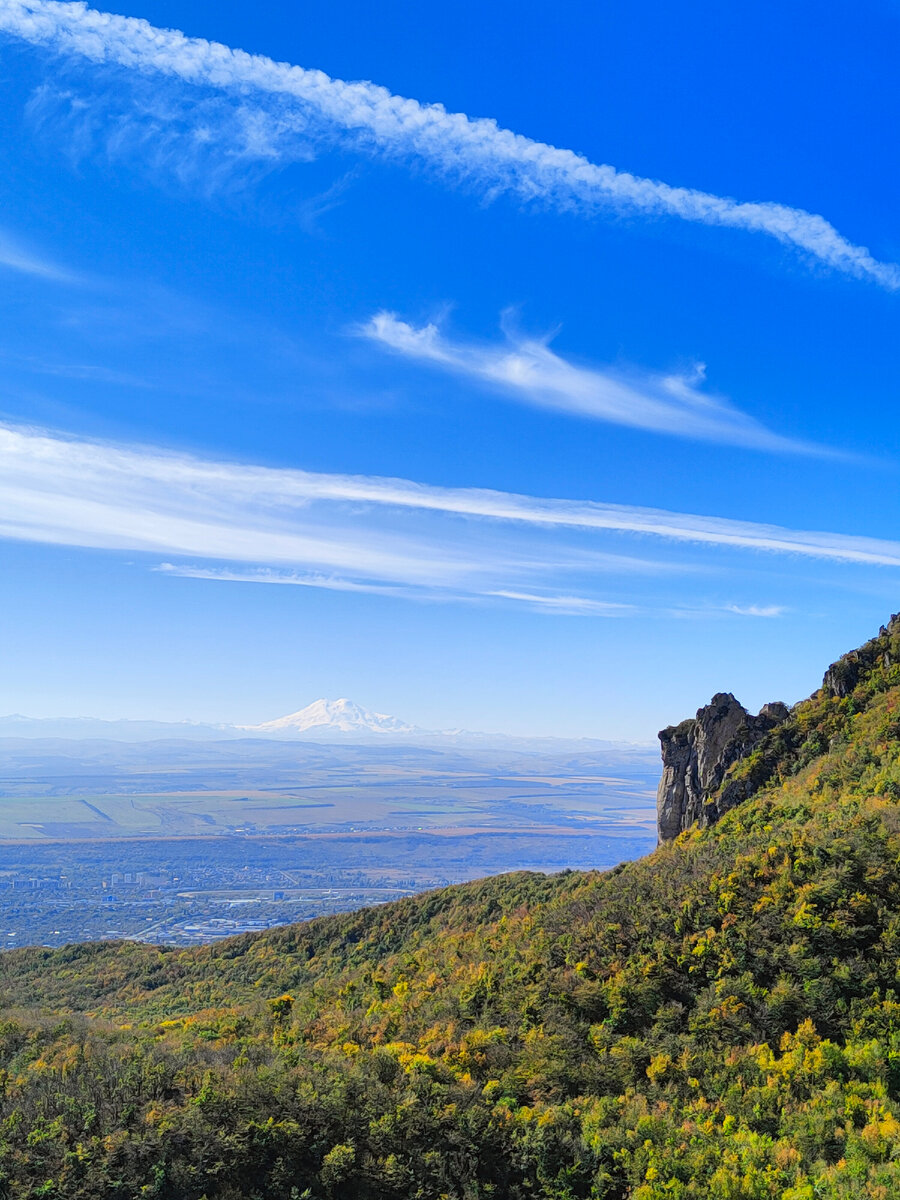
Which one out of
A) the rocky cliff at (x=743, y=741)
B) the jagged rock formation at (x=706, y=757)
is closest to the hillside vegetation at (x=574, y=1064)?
the rocky cliff at (x=743, y=741)

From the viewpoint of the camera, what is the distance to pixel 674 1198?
47.6 feet

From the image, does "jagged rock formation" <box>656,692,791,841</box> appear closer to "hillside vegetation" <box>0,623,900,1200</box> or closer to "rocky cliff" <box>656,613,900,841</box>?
"rocky cliff" <box>656,613,900,841</box>

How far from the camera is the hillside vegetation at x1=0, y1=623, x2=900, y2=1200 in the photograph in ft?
53.6

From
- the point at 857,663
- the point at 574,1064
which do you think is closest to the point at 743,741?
the point at 857,663

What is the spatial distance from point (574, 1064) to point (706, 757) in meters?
25.8

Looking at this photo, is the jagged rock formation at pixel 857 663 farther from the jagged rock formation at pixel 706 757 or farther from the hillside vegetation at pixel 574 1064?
the hillside vegetation at pixel 574 1064

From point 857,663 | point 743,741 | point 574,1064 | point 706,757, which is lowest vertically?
point 574,1064

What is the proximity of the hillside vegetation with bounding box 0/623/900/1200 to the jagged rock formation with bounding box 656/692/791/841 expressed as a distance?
8924 mm

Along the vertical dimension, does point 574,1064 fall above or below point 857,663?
below

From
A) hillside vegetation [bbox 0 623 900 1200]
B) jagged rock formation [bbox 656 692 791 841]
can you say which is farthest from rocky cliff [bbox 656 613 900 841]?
hillside vegetation [bbox 0 623 900 1200]

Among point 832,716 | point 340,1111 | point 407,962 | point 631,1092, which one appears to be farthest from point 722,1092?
Result: point 832,716

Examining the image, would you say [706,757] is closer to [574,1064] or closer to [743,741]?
[743,741]

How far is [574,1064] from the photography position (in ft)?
67.1

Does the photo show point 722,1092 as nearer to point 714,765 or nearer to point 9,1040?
point 9,1040
